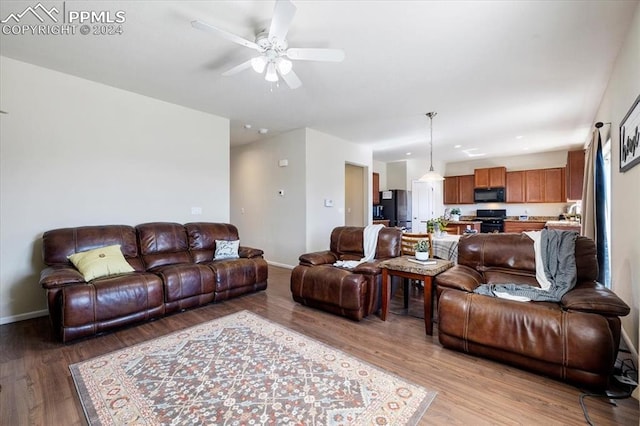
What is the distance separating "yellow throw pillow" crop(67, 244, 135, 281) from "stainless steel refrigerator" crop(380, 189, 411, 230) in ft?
20.2

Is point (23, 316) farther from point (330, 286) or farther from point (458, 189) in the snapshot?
point (458, 189)

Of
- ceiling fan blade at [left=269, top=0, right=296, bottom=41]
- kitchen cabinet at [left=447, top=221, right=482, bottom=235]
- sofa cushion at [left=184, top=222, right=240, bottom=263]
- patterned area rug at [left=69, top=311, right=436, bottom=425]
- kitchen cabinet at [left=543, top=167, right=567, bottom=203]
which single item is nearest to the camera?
patterned area rug at [left=69, top=311, right=436, bottom=425]

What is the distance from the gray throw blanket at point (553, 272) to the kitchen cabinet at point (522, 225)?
528 centimetres

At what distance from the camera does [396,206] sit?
7.56 metres

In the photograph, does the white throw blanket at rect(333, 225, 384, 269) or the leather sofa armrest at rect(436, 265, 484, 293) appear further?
the white throw blanket at rect(333, 225, 384, 269)

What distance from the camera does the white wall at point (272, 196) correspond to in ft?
17.3

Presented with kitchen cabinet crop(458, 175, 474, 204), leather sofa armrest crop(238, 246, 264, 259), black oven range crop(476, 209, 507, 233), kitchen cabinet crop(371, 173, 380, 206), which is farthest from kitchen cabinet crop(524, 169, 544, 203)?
leather sofa armrest crop(238, 246, 264, 259)

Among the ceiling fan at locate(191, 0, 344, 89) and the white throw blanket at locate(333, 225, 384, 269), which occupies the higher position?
the ceiling fan at locate(191, 0, 344, 89)

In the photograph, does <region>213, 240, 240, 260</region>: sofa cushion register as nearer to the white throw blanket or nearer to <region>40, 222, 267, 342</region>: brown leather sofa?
→ <region>40, 222, 267, 342</region>: brown leather sofa

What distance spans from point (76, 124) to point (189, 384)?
335 centimetres

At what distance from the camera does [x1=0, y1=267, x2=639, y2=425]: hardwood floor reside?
1.61 metres

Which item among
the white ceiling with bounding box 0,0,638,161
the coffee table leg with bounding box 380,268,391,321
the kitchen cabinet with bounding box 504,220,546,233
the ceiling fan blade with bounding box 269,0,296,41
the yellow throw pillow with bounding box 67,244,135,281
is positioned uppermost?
the white ceiling with bounding box 0,0,638,161

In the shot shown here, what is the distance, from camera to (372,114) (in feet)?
14.6

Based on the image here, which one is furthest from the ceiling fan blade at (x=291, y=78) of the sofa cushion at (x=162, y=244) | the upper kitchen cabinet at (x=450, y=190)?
the upper kitchen cabinet at (x=450, y=190)
